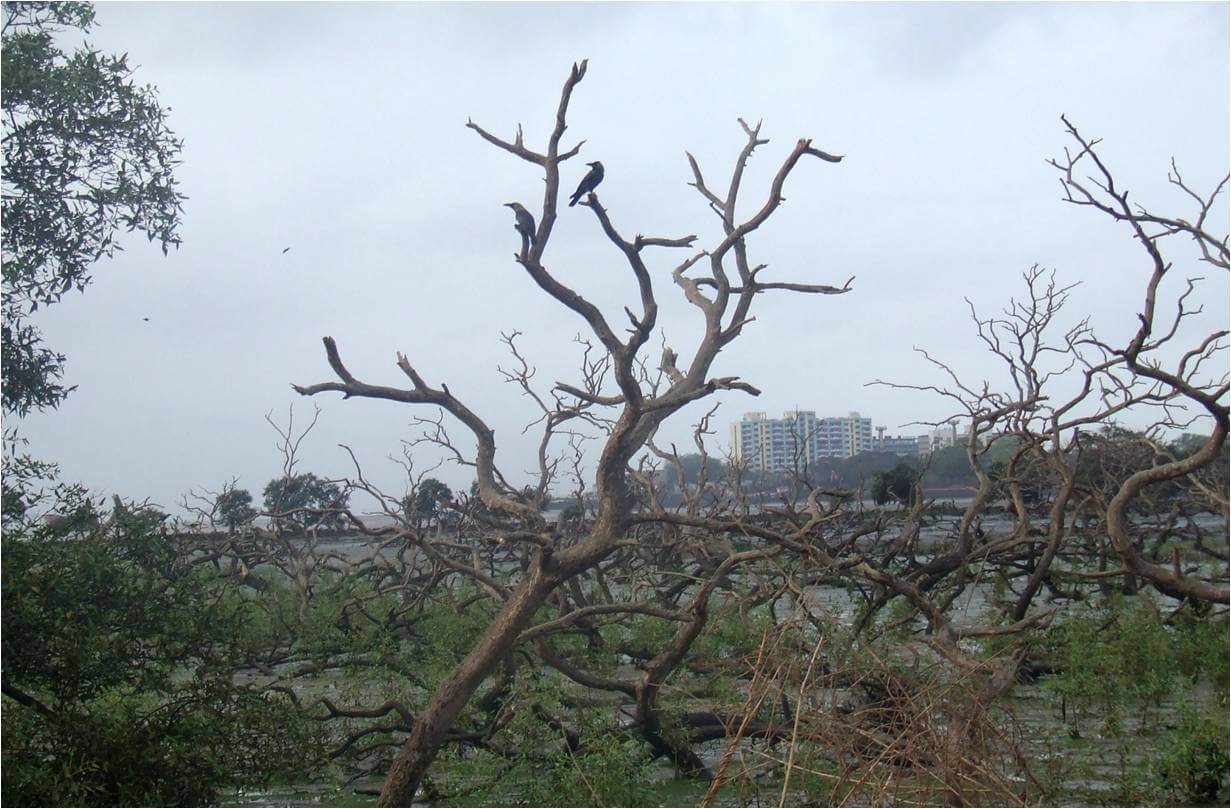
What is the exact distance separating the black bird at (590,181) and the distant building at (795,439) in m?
3.58

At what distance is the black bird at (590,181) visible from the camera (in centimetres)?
452

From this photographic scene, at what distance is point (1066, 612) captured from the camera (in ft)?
24.9

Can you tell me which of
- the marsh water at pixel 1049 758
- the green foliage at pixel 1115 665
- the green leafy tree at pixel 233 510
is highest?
the green leafy tree at pixel 233 510

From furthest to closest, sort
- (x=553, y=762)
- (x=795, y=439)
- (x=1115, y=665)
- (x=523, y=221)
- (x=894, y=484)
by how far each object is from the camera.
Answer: (x=894, y=484) < (x=795, y=439) < (x=1115, y=665) < (x=553, y=762) < (x=523, y=221)

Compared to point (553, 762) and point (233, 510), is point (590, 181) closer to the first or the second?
point (553, 762)

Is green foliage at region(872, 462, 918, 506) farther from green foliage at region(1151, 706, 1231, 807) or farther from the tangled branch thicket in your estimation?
green foliage at region(1151, 706, 1231, 807)

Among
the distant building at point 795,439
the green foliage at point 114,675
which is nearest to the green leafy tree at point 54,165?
the green foliage at point 114,675

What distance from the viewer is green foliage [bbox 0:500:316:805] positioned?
4363 mm

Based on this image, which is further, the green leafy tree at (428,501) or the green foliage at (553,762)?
the green leafy tree at (428,501)

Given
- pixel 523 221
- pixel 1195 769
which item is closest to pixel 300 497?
pixel 523 221

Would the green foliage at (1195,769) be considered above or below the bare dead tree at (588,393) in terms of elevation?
below

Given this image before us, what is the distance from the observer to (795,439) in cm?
792

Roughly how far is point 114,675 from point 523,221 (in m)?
2.43

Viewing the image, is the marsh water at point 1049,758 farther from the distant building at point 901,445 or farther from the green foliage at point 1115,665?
the distant building at point 901,445
